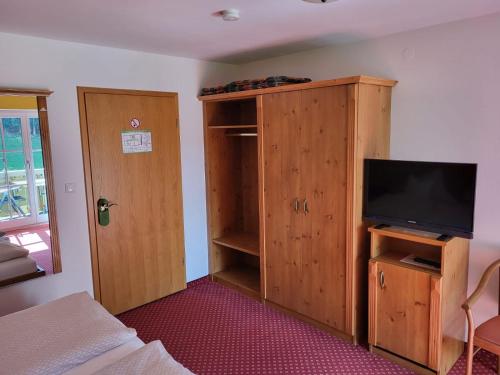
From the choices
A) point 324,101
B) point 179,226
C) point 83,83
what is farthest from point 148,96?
point 324,101

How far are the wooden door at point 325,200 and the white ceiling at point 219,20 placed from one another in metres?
0.48

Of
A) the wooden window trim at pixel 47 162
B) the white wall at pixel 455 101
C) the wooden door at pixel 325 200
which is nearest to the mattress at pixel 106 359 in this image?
the wooden window trim at pixel 47 162

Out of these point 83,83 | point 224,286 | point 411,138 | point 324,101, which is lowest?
point 224,286

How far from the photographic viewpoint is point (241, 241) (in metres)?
3.89

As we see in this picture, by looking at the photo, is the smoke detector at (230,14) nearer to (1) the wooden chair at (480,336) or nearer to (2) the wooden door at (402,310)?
(2) the wooden door at (402,310)

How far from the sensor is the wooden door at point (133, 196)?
3162 mm

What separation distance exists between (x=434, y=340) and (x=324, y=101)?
1742 millimetres

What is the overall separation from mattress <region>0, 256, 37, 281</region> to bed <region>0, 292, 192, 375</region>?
822 mm

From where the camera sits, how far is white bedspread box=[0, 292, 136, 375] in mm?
1703

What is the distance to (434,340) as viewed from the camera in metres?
2.42

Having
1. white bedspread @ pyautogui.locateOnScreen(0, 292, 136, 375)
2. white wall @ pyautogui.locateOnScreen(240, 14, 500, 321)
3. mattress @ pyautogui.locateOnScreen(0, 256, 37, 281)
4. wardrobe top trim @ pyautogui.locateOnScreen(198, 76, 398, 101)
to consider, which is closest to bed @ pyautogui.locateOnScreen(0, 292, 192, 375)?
white bedspread @ pyautogui.locateOnScreen(0, 292, 136, 375)

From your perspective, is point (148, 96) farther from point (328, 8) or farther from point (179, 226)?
point (328, 8)

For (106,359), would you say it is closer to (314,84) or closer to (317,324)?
(317,324)

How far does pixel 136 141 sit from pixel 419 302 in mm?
2543
